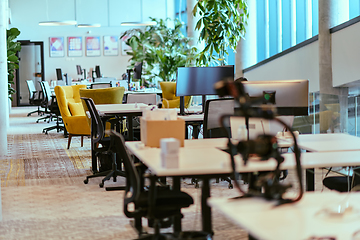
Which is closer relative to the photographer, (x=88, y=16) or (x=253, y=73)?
(x=253, y=73)

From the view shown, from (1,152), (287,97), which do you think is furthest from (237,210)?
(1,152)

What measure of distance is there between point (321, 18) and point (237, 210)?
4774mm

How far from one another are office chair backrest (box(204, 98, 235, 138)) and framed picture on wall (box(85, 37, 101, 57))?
13.7 m

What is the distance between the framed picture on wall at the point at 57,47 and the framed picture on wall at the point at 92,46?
907 mm

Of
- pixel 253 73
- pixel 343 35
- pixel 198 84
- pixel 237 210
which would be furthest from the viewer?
pixel 253 73

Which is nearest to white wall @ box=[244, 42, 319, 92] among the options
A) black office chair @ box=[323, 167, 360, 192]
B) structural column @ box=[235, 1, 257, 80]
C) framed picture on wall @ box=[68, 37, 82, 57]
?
structural column @ box=[235, 1, 257, 80]

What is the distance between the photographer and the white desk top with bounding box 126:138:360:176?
257 centimetres

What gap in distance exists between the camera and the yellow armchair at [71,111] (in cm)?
722

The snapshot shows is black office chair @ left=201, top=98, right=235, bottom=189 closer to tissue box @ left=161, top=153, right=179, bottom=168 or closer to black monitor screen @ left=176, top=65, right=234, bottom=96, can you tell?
black monitor screen @ left=176, top=65, right=234, bottom=96

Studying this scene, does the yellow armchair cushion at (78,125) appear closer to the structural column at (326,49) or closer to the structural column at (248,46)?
the structural column at (326,49)

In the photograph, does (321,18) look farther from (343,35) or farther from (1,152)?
(1,152)

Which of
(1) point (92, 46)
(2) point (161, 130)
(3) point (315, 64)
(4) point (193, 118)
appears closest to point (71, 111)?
(4) point (193, 118)

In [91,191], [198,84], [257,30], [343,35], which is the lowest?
[91,191]

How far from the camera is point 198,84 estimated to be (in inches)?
211
